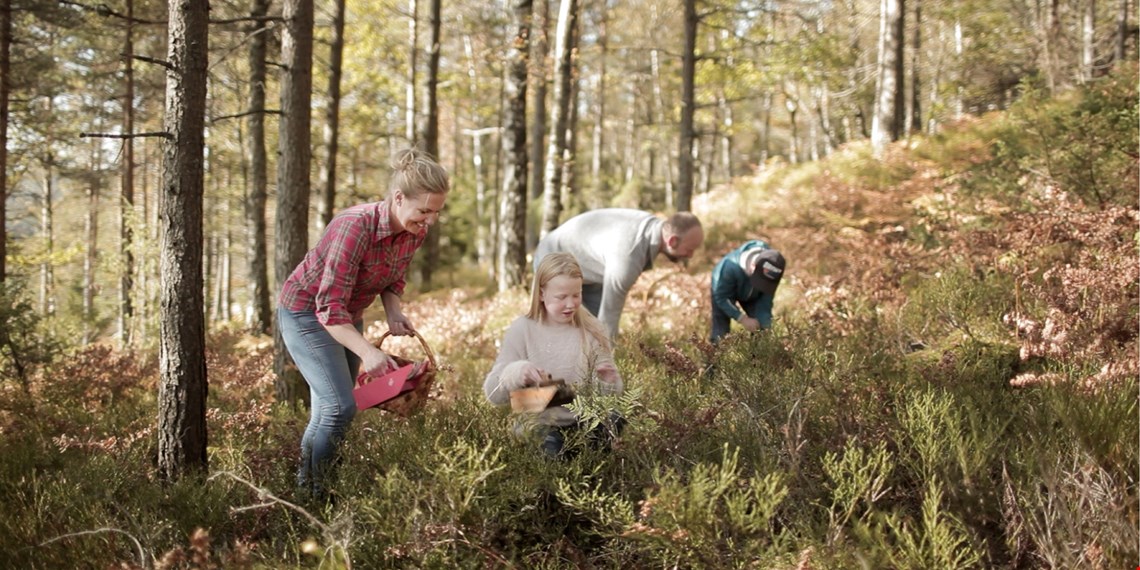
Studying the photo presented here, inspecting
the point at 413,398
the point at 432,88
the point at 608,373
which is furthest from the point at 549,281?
the point at 432,88

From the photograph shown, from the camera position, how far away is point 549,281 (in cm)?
378

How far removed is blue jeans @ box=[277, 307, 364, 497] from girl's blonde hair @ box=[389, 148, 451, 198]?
32.7 inches

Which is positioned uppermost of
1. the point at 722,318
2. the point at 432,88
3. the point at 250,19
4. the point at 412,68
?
the point at 412,68

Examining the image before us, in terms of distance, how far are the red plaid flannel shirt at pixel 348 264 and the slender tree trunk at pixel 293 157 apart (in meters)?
2.66

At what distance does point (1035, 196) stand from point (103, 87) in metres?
17.5

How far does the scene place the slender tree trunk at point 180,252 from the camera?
400 centimetres

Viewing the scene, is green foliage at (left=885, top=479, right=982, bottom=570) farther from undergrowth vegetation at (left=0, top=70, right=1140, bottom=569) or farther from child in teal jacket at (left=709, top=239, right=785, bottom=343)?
child in teal jacket at (left=709, top=239, right=785, bottom=343)

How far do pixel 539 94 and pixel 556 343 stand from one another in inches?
520

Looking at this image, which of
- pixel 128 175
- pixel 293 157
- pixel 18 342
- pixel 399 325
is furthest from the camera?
pixel 128 175

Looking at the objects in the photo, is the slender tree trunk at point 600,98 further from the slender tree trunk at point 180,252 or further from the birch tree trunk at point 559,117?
the slender tree trunk at point 180,252

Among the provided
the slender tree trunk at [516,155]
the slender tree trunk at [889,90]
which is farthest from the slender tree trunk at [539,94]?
the slender tree trunk at [889,90]

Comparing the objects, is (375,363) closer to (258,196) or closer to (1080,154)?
(1080,154)

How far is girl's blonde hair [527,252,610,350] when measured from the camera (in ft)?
12.3

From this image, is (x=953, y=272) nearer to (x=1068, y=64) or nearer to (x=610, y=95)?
(x=1068, y=64)
